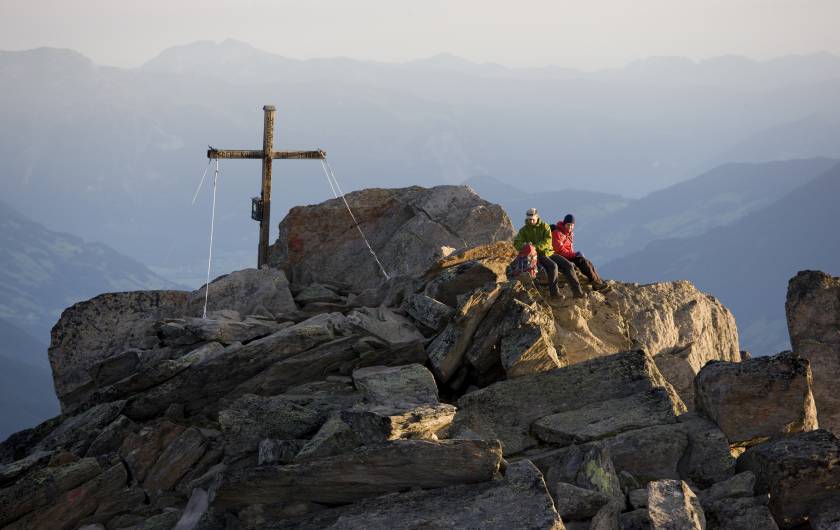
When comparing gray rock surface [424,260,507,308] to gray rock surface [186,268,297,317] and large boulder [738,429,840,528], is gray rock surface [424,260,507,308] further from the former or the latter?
large boulder [738,429,840,528]

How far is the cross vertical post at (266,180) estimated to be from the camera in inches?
1465

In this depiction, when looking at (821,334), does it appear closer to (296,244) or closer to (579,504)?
(579,504)

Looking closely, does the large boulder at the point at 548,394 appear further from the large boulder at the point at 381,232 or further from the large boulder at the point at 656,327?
the large boulder at the point at 381,232

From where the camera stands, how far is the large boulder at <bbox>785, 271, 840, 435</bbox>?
2942 centimetres

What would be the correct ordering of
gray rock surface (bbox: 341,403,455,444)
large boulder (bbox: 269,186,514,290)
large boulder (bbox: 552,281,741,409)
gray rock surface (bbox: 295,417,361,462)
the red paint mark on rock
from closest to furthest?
gray rock surface (bbox: 341,403,455,444), gray rock surface (bbox: 295,417,361,462), large boulder (bbox: 552,281,741,409), large boulder (bbox: 269,186,514,290), the red paint mark on rock

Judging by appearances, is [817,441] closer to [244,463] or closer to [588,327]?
[588,327]

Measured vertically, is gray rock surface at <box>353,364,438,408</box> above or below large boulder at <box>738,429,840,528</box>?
above

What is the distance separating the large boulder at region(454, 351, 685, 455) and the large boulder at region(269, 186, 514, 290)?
1213 cm

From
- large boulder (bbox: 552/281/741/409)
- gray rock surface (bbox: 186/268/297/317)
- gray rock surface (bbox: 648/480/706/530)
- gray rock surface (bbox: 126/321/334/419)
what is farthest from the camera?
gray rock surface (bbox: 186/268/297/317)

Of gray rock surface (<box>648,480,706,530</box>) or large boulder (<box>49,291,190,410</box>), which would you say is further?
large boulder (<box>49,291,190,410</box>)

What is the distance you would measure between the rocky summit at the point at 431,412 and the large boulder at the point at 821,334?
0.07 meters

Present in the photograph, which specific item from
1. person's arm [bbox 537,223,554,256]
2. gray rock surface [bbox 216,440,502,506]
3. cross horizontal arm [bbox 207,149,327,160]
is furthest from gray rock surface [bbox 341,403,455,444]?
cross horizontal arm [bbox 207,149,327,160]

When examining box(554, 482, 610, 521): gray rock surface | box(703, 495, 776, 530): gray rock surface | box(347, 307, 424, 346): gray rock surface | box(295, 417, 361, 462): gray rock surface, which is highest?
box(347, 307, 424, 346): gray rock surface

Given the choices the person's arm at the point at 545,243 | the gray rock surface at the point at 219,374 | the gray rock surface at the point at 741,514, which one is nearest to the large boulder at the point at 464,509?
the gray rock surface at the point at 741,514
